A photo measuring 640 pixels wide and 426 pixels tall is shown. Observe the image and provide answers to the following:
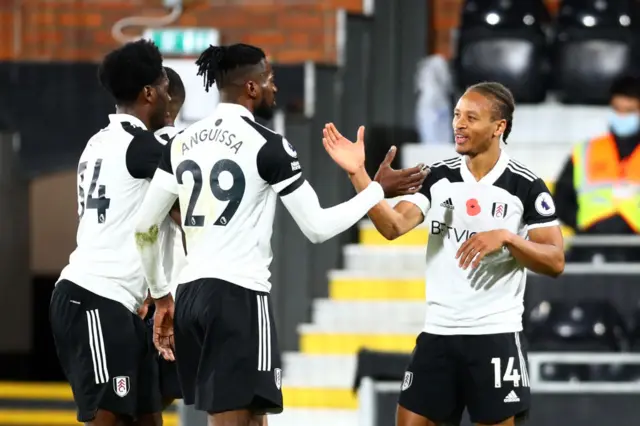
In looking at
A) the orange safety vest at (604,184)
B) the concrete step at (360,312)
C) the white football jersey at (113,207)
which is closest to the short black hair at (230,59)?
the white football jersey at (113,207)

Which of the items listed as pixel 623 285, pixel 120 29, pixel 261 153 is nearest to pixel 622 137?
pixel 623 285

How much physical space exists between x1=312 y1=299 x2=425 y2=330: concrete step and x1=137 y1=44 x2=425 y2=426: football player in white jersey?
4332 mm

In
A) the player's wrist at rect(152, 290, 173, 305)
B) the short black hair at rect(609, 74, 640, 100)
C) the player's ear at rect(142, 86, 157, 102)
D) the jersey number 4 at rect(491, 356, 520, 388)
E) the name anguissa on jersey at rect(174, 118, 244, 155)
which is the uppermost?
the short black hair at rect(609, 74, 640, 100)

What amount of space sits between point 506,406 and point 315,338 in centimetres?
412

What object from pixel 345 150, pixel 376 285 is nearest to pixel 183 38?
pixel 376 285

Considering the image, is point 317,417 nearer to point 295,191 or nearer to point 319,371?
point 319,371

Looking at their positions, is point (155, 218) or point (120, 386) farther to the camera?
point (120, 386)

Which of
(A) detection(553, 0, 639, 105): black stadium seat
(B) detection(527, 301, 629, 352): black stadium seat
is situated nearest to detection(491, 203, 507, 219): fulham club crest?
(B) detection(527, 301, 629, 352): black stadium seat

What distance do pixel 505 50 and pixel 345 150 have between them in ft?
17.6

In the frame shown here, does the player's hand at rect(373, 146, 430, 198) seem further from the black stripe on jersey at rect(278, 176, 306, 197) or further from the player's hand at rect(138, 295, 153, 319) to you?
the player's hand at rect(138, 295, 153, 319)

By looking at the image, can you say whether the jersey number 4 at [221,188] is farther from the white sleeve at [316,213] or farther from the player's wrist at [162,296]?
the player's wrist at [162,296]

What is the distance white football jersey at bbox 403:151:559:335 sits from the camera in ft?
15.9

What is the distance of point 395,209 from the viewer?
4.92m

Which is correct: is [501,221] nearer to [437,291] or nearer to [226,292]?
[437,291]
